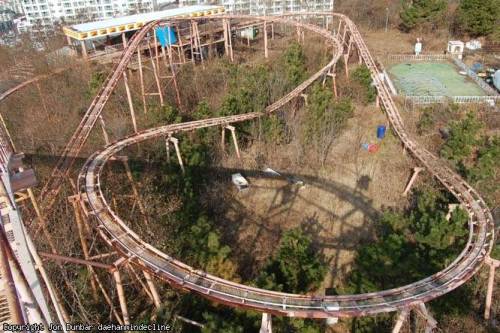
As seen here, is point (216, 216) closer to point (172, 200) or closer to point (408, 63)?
point (172, 200)

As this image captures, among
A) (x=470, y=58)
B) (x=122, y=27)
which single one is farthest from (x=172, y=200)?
(x=470, y=58)

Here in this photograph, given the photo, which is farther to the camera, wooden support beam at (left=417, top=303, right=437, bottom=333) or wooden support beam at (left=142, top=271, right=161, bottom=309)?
wooden support beam at (left=142, top=271, right=161, bottom=309)

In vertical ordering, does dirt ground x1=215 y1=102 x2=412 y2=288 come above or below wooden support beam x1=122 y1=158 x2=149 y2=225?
below

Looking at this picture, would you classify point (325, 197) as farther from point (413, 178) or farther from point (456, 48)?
point (456, 48)

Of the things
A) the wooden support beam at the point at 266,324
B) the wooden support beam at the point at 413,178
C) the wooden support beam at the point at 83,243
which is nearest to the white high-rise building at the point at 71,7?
the wooden support beam at the point at 413,178

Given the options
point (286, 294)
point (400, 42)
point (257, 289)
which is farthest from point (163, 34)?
point (286, 294)

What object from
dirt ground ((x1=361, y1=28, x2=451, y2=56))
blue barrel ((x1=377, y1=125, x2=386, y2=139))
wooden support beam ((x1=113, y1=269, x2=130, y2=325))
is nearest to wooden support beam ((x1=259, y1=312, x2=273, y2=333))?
wooden support beam ((x1=113, y1=269, x2=130, y2=325))

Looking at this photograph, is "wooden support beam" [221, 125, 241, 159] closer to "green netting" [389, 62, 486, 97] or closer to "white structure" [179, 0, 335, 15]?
"green netting" [389, 62, 486, 97]
